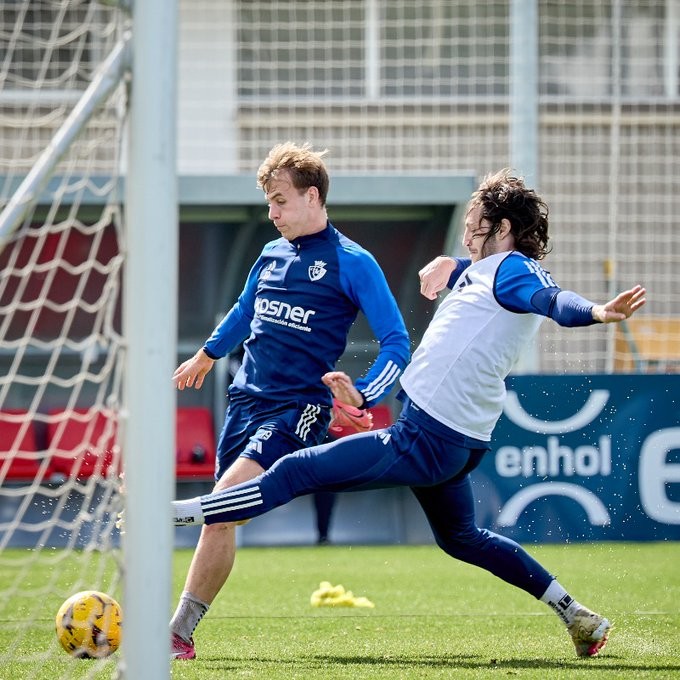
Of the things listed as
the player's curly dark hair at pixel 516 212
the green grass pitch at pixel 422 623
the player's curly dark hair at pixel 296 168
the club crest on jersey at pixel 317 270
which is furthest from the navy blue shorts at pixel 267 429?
the player's curly dark hair at pixel 516 212

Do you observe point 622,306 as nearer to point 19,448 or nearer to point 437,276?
point 437,276

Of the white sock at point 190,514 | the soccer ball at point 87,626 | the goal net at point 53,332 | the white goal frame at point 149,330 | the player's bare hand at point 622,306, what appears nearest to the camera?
the white goal frame at point 149,330

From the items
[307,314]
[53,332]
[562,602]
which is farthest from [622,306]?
[53,332]

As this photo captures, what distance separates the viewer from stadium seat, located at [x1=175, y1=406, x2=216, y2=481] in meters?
8.99

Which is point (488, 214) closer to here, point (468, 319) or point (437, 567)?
point (468, 319)

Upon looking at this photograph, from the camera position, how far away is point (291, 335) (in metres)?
4.61

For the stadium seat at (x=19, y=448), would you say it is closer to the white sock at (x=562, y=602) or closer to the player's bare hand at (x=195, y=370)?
the player's bare hand at (x=195, y=370)

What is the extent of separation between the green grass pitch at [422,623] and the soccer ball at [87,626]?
60 millimetres

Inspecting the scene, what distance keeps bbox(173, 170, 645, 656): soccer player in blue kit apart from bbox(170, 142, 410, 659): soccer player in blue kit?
34cm

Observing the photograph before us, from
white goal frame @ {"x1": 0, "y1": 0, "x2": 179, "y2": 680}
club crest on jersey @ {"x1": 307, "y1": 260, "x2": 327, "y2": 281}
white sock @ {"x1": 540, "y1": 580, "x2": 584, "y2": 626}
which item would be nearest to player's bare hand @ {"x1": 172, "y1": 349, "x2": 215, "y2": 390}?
club crest on jersey @ {"x1": 307, "y1": 260, "x2": 327, "y2": 281}

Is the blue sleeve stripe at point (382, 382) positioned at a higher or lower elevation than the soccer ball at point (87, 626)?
higher

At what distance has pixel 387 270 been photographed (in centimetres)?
994

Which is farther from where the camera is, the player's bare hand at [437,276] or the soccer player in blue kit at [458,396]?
the player's bare hand at [437,276]

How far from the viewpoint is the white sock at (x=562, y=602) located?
14.2ft
